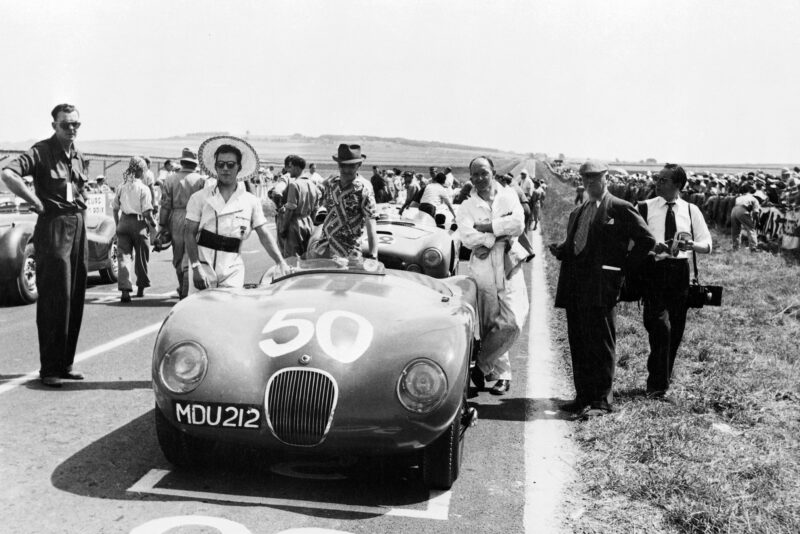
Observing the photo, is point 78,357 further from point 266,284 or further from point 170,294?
point 170,294

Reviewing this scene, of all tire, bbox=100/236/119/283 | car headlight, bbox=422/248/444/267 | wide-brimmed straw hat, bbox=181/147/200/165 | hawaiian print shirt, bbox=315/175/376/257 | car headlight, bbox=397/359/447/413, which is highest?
wide-brimmed straw hat, bbox=181/147/200/165

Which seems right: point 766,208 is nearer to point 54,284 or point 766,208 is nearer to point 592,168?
point 592,168

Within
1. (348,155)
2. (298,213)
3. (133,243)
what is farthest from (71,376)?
(133,243)

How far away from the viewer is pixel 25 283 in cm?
966

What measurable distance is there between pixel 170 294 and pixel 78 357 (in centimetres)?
371

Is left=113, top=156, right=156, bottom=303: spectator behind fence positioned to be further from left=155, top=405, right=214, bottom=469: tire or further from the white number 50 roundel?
the white number 50 roundel

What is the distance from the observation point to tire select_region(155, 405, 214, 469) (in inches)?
169

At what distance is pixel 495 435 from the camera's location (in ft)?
17.4

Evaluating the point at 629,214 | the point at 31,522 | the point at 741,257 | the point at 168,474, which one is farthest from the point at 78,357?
the point at 741,257

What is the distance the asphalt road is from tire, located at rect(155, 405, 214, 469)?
0.27 ft

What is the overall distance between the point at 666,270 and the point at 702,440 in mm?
1445

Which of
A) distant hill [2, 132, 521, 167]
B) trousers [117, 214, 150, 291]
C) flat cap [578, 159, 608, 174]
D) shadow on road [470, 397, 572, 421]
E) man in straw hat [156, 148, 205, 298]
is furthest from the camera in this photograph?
distant hill [2, 132, 521, 167]

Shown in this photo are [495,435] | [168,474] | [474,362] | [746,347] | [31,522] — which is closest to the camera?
[31,522]

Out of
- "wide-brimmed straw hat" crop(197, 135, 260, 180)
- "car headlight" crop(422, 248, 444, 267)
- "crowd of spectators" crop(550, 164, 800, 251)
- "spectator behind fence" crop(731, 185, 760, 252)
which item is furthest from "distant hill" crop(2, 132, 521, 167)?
"wide-brimmed straw hat" crop(197, 135, 260, 180)
